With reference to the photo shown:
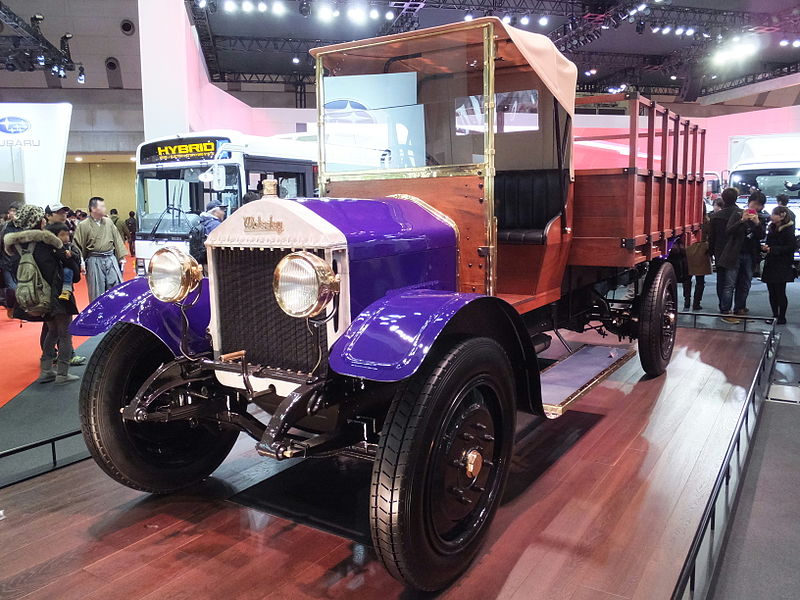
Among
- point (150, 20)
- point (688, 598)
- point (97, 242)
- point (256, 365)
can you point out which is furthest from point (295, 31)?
point (688, 598)

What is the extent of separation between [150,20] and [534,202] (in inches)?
281

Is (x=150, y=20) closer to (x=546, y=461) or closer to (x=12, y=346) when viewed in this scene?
(x=12, y=346)

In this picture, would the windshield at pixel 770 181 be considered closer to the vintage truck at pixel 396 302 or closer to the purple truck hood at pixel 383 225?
the vintage truck at pixel 396 302

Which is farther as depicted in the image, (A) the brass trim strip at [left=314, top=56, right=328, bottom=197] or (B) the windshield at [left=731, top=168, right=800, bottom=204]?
(B) the windshield at [left=731, top=168, right=800, bottom=204]

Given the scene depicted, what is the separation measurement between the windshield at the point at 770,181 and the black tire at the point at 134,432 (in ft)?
35.7

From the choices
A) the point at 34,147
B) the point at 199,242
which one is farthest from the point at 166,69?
the point at 34,147

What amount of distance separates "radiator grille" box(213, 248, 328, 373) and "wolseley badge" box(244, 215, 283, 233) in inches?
3.6

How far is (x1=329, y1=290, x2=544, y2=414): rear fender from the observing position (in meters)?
2.01

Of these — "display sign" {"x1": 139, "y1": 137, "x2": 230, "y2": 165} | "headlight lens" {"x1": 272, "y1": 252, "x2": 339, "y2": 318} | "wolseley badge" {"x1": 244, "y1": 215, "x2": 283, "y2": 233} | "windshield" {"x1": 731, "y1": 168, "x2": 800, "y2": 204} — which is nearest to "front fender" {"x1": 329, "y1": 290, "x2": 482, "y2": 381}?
"headlight lens" {"x1": 272, "y1": 252, "x2": 339, "y2": 318}

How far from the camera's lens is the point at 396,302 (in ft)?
7.55

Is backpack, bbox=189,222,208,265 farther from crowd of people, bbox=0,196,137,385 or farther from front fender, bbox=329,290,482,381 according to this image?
front fender, bbox=329,290,482,381

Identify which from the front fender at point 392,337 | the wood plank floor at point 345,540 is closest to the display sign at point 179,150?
the wood plank floor at point 345,540

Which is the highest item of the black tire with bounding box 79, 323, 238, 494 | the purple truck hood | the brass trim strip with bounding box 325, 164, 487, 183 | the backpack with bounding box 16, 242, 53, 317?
the brass trim strip with bounding box 325, 164, 487, 183

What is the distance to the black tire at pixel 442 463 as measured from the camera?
6.66 ft
